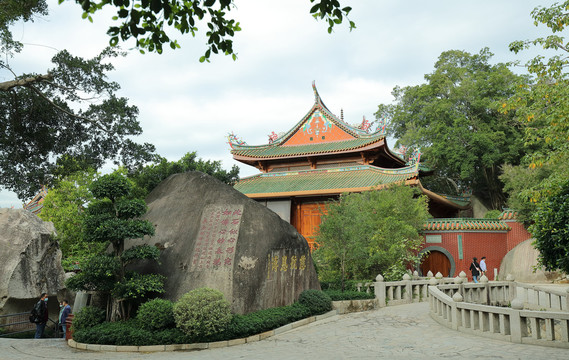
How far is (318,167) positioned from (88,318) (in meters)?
15.7

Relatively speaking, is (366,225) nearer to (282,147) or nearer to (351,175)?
(351,175)

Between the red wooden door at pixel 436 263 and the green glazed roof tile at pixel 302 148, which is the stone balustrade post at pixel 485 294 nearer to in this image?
the red wooden door at pixel 436 263

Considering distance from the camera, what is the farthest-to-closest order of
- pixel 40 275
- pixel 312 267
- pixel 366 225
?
pixel 366 225 → pixel 40 275 → pixel 312 267

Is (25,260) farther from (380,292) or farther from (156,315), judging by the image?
(380,292)

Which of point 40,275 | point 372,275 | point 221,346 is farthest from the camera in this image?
point 372,275

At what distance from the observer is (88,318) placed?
8.51 metres

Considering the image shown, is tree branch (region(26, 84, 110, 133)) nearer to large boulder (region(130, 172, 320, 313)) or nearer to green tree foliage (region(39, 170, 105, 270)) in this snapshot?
green tree foliage (region(39, 170, 105, 270))

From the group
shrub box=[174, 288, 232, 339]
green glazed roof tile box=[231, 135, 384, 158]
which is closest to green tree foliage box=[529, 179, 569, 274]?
shrub box=[174, 288, 232, 339]

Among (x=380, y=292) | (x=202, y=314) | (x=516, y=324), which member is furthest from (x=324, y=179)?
(x=516, y=324)

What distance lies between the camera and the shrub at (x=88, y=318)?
27.8 feet

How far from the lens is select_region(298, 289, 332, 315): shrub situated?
977 cm

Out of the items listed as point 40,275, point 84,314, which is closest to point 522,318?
point 84,314

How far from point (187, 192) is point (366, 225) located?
555cm

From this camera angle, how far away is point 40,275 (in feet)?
39.5
